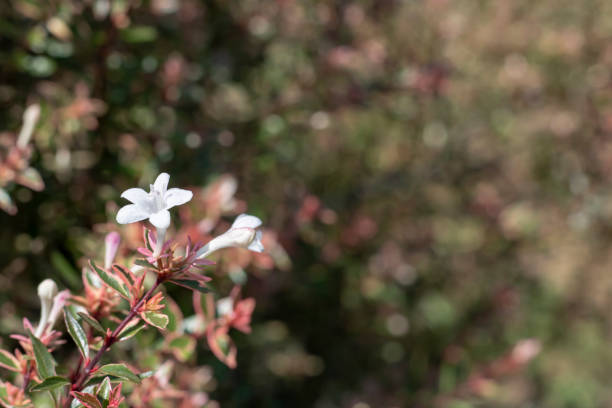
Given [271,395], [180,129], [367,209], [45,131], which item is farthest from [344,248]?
[45,131]

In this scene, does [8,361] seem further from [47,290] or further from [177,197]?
[177,197]

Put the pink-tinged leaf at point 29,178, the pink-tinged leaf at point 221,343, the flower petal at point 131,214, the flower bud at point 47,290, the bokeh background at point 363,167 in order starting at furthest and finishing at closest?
the bokeh background at point 363,167, the pink-tinged leaf at point 29,178, the pink-tinged leaf at point 221,343, the flower bud at point 47,290, the flower petal at point 131,214

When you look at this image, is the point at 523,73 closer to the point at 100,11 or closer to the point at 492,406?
the point at 492,406

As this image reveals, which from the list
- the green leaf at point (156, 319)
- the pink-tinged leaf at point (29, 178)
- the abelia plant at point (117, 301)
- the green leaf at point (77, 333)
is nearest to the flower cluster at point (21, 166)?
the pink-tinged leaf at point (29, 178)

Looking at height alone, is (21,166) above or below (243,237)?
above

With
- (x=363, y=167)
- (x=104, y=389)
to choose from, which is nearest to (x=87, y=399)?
(x=104, y=389)

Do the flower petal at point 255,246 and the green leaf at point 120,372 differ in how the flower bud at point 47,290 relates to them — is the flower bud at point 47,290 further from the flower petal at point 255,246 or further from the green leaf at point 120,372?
the flower petal at point 255,246

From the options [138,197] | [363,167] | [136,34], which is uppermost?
[363,167]

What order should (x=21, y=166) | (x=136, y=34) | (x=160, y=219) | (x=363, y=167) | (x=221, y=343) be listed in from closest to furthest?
(x=160, y=219) → (x=221, y=343) → (x=21, y=166) → (x=136, y=34) → (x=363, y=167)
